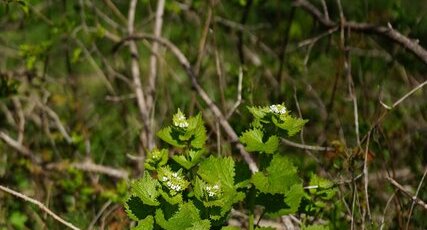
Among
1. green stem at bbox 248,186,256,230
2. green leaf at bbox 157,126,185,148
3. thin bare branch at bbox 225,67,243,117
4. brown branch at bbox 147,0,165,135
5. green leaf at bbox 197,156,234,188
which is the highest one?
brown branch at bbox 147,0,165,135

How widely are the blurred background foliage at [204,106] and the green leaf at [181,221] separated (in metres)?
0.63

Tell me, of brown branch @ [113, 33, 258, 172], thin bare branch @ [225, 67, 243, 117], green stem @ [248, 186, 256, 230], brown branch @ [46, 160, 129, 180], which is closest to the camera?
green stem @ [248, 186, 256, 230]

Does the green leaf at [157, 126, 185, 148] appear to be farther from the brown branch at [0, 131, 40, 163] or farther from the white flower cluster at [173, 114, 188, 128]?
the brown branch at [0, 131, 40, 163]

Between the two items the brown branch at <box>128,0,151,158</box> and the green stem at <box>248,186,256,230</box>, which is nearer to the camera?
the green stem at <box>248,186,256,230</box>

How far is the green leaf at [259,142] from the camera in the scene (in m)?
1.59

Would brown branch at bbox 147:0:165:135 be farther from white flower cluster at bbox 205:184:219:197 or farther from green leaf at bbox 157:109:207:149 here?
white flower cluster at bbox 205:184:219:197

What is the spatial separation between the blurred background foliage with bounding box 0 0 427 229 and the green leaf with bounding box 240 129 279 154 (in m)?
0.48

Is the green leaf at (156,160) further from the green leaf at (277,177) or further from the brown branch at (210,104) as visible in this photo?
the brown branch at (210,104)

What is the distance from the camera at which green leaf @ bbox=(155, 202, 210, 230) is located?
5.12ft

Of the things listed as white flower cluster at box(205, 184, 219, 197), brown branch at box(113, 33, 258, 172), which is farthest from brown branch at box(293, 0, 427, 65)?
white flower cluster at box(205, 184, 219, 197)

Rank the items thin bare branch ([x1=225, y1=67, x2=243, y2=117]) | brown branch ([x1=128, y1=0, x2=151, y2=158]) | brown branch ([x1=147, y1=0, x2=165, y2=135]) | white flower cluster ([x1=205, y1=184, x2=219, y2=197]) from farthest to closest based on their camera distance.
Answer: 1. brown branch ([x1=147, y1=0, x2=165, y2=135])
2. brown branch ([x1=128, y1=0, x2=151, y2=158])
3. thin bare branch ([x1=225, y1=67, x2=243, y2=117])
4. white flower cluster ([x1=205, y1=184, x2=219, y2=197])

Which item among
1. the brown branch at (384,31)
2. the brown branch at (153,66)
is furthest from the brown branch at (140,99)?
the brown branch at (384,31)

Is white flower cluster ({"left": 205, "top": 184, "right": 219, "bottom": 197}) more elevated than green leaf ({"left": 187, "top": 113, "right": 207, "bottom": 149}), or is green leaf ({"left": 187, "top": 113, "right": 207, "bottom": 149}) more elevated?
green leaf ({"left": 187, "top": 113, "right": 207, "bottom": 149})

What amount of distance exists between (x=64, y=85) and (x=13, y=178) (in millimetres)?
665
